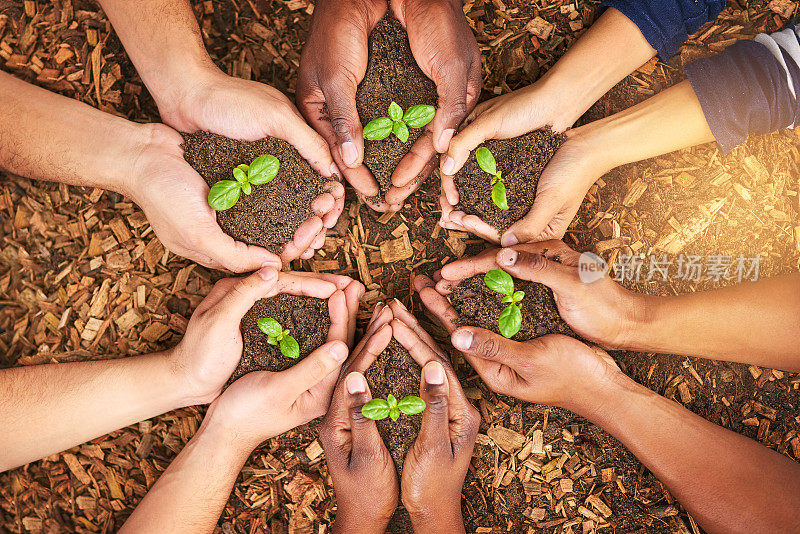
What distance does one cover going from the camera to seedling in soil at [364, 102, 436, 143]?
2.55m

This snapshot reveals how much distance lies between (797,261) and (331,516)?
2914 millimetres

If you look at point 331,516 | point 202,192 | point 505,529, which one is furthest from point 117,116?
point 505,529

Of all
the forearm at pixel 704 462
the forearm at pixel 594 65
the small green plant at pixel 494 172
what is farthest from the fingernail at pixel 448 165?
the forearm at pixel 704 462

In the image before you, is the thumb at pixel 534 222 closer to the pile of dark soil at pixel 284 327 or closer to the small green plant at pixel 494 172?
the small green plant at pixel 494 172

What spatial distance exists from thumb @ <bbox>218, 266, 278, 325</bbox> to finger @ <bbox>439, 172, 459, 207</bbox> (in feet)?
3.20

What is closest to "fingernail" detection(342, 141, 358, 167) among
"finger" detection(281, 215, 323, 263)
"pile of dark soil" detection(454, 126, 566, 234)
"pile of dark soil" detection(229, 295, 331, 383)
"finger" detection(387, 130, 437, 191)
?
"finger" detection(387, 130, 437, 191)

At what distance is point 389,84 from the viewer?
8.88 ft

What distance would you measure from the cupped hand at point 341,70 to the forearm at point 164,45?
553 mm

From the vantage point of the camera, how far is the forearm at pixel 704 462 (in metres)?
2.56

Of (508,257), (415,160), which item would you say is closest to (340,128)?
(415,160)

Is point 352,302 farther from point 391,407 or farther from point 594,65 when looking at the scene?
point 594,65

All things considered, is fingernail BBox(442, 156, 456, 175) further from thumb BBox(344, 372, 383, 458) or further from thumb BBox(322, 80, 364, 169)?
thumb BBox(344, 372, 383, 458)

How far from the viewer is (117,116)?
9.48 ft

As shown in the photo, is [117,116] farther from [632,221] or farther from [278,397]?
[632,221]
